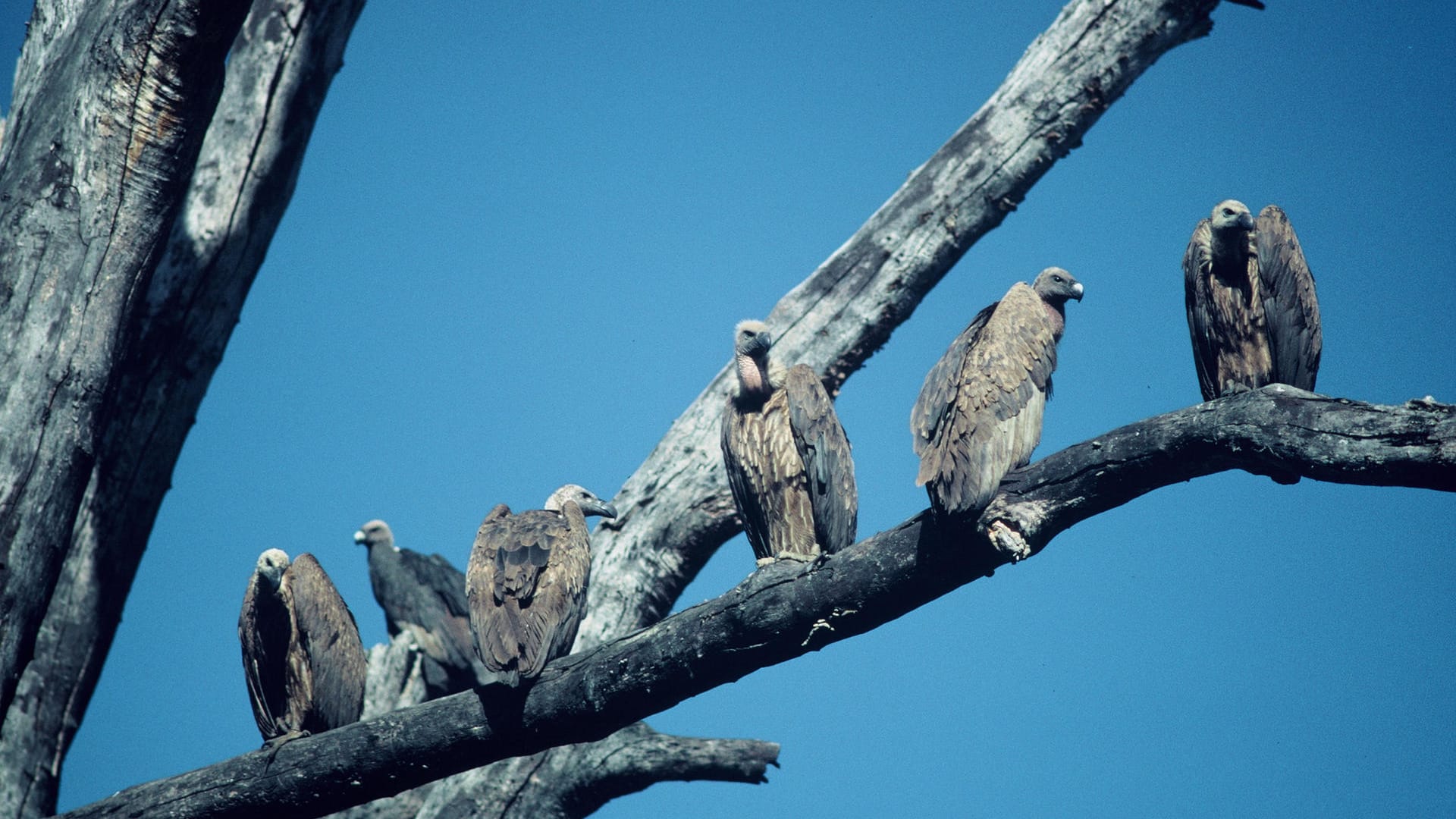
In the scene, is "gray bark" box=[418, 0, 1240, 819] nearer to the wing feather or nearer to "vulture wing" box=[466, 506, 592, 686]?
"vulture wing" box=[466, 506, 592, 686]

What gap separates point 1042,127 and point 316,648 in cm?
586

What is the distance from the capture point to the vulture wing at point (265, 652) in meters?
6.01

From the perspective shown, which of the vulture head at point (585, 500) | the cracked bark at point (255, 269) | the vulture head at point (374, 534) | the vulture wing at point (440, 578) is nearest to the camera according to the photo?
the cracked bark at point (255, 269)

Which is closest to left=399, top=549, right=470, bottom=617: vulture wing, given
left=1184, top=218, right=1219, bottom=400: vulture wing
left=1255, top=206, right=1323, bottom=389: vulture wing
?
left=1184, top=218, right=1219, bottom=400: vulture wing

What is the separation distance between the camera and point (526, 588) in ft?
17.4

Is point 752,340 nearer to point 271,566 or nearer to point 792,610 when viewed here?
point 792,610

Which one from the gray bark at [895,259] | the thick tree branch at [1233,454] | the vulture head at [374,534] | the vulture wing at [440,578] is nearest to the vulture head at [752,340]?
the gray bark at [895,259]

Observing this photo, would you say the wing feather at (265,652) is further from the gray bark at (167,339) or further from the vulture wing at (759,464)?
the vulture wing at (759,464)

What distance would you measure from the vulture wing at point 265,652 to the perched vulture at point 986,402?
3911mm

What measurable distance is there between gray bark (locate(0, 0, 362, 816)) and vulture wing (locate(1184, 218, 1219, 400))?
513 cm

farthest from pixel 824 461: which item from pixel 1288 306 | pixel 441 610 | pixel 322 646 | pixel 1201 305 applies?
pixel 441 610

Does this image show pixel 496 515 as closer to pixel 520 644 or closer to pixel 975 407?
pixel 520 644

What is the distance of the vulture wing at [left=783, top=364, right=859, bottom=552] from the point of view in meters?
5.34

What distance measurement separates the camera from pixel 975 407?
4484 millimetres
